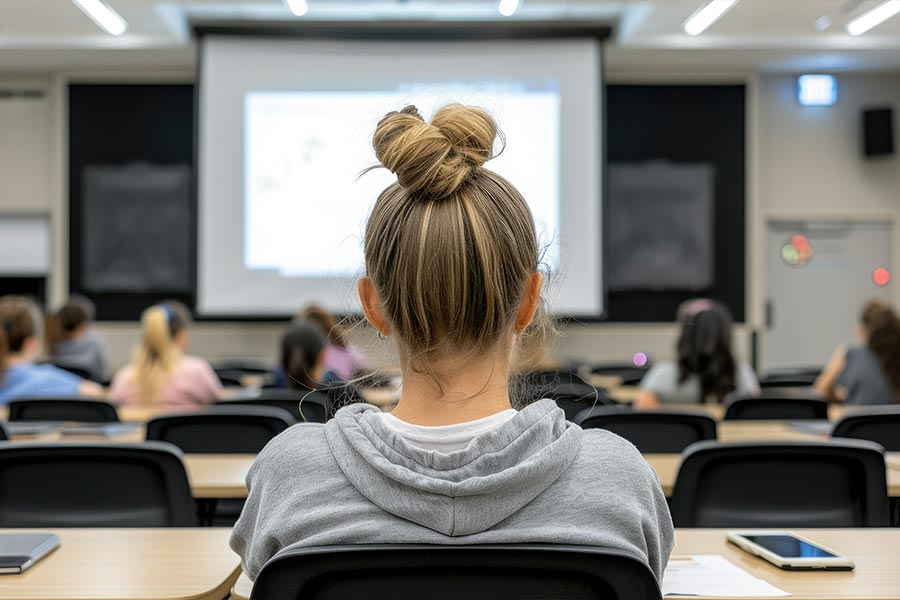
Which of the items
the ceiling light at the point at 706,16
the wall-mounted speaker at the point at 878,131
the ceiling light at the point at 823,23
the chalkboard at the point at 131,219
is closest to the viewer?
the ceiling light at the point at 706,16

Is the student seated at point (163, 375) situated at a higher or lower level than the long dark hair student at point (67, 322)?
lower

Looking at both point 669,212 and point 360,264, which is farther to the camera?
point 669,212

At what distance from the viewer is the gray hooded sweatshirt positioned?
42.4 inches

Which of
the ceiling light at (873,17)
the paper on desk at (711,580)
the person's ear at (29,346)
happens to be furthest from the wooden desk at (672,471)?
the ceiling light at (873,17)

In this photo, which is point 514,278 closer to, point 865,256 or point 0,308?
point 0,308

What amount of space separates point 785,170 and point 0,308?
7.74m

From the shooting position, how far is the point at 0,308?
4465 mm

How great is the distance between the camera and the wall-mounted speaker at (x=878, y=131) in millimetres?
9602

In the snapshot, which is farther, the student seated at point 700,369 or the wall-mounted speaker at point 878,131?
the wall-mounted speaker at point 878,131

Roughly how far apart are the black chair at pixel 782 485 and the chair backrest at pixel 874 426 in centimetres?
62

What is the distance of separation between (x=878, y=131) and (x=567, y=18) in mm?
3458

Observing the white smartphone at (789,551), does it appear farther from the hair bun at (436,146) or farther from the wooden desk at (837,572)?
the hair bun at (436,146)

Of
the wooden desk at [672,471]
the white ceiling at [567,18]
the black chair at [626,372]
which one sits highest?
the white ceiling at [567,18]

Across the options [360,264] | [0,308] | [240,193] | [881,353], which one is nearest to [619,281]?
[240,193]
